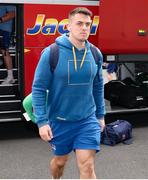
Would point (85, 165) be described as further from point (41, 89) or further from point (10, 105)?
point (10, 105)

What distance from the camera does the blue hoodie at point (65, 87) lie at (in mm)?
4312

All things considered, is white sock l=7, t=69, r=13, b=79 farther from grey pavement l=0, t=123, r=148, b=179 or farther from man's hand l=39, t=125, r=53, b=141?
man's hand l=39, t=125, r=53, b=141

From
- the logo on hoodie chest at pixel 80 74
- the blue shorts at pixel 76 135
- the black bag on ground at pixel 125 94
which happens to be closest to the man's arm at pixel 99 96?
the blue shorts at pixel 76 135

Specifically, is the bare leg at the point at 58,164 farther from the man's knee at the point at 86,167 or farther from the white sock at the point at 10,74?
the white sock at the point at 10,74

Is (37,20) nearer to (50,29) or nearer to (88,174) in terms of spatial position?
(50,29)

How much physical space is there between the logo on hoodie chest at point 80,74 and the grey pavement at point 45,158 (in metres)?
1.80

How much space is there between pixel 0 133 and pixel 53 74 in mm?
4111

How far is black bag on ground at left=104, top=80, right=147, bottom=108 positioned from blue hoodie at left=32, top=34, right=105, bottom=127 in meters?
4.29

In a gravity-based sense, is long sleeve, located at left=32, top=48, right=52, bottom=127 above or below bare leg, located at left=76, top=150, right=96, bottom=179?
above

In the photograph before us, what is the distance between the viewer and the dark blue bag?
7449 mm

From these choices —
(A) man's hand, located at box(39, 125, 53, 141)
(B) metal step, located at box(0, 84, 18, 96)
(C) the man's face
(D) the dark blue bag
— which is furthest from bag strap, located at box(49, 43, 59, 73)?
(B) metal step, located at box(0, 84, 18, 96)

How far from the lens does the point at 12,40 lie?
904 centimetres

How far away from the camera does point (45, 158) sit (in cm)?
666

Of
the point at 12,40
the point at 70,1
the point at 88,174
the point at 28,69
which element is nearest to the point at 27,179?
the point at 88,174
